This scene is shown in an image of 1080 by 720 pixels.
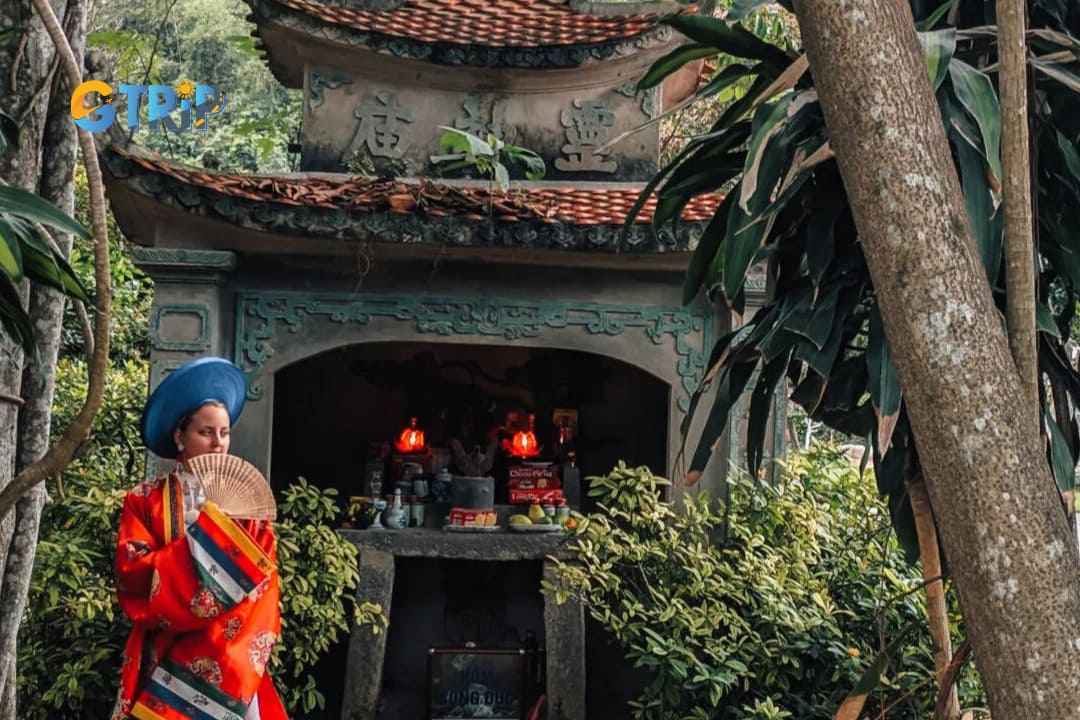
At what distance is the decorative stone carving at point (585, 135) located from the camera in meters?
7.59

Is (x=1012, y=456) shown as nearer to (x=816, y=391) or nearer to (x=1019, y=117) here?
(x=1019, y=117)

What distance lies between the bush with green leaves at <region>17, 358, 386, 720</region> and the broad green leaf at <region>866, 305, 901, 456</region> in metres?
3.17

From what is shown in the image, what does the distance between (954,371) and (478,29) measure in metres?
6.12

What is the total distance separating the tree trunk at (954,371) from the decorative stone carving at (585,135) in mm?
5472

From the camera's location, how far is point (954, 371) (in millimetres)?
1979

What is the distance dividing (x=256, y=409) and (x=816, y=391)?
311 centimetres

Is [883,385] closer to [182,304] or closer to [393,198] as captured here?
[393,198]

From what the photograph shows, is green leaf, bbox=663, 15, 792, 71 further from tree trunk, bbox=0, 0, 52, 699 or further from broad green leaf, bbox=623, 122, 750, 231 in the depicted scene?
tree trunk, bbox=0, 0, 52, 699

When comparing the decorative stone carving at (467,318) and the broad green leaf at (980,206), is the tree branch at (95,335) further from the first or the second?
the decorative stone carving at (467,318)

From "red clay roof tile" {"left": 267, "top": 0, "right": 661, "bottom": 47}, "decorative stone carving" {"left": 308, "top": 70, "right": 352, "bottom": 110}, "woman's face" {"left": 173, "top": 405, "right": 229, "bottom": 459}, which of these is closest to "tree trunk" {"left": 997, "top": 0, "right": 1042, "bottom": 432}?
"woman's face" {"left": 173, "top": 405, "right": 229, "bottom": 459}

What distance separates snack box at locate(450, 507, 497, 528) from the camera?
6.70 meters

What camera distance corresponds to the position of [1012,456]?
1.96 metres

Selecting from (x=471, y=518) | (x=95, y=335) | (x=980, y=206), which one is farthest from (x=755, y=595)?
→ (x=95, y=335)

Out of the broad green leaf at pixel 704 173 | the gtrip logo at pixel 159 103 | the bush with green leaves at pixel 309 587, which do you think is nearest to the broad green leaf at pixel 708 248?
the broad green leaf at pixel 704 173
